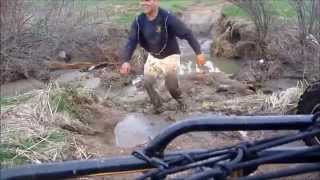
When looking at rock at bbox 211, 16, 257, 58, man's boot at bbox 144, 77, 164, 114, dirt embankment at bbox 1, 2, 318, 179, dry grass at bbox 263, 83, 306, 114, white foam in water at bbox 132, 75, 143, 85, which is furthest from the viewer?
rock at bbox 211, 16, 257, 58

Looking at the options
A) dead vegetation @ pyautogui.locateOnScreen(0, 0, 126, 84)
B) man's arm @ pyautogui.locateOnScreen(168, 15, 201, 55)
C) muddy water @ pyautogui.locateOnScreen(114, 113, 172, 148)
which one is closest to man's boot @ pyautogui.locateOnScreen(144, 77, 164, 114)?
muddy water @ pyautogui.locateOnScreen(114, 113, 172, 148)

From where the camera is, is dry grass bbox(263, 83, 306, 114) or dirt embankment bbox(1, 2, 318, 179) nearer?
dirt embankment bbox(1, 2, 318, 179)

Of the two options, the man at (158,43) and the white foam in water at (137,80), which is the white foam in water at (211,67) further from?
the man at (158,43)

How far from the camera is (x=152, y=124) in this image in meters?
8.40

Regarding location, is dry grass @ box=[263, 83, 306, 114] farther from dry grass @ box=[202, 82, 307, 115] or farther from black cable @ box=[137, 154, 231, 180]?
black cable @ box=[137, 154, 231, 180]

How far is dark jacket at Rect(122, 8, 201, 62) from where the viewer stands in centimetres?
859

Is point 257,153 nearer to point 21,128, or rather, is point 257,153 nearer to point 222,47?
Result: point 21,128

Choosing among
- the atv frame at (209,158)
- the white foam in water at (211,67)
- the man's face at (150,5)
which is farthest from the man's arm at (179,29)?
the atv frame at (209,158)

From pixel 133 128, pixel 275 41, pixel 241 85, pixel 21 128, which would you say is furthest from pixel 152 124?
pixel 275 41

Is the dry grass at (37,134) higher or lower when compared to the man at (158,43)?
lower

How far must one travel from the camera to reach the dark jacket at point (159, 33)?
8594mm

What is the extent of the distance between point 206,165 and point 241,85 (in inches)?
373

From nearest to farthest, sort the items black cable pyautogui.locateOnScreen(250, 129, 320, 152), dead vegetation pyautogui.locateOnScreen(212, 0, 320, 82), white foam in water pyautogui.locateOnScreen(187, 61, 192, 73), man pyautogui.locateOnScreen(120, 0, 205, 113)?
Answer: black cable pyautogui.locateOnScreen(250, 129, 320, 152) < man pyautogui.locateOnScreen(120, 0, 205, 113) < dead vegetation pyautogui.locateOnScreen(212, 0, 320, 82) < white foam in water pyautogui.locateOnScreen(187, 61, 192, 73)

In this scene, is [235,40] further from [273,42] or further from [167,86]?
[167,86]
